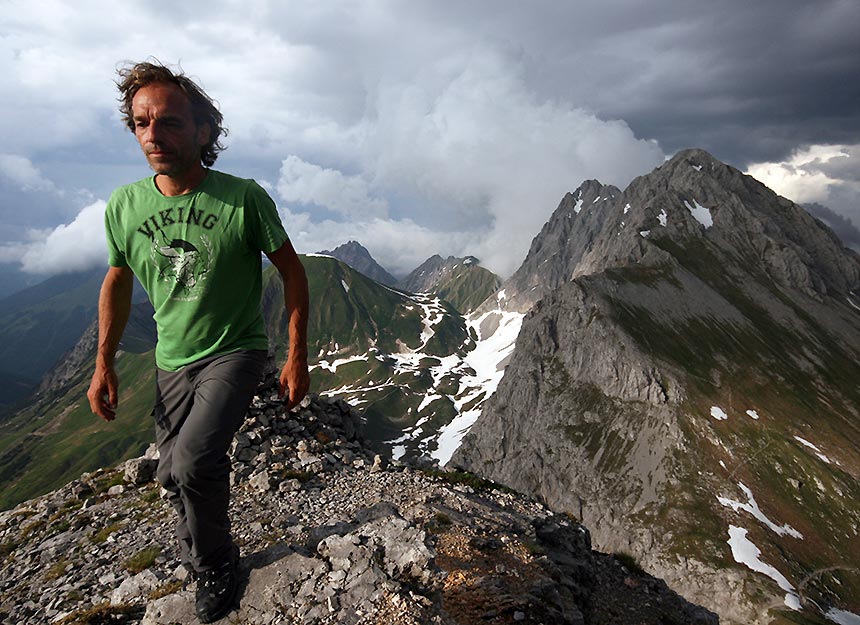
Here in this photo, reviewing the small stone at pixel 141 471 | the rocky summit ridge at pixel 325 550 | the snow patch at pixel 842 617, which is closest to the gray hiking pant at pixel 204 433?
the rocky summit ridge at pixel 325 550

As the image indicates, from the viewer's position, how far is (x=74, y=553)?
11.4 meters

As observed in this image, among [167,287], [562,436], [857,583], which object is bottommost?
[857,583]

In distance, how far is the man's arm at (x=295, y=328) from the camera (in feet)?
20.5

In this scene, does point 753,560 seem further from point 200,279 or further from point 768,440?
point 200,279

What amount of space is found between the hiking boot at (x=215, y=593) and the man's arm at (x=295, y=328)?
98.4 inches

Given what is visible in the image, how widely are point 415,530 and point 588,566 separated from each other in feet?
18.9

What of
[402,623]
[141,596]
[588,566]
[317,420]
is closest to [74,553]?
[141,596]

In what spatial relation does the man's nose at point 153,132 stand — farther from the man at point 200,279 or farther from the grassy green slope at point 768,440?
the grassy green slope at point 768,440

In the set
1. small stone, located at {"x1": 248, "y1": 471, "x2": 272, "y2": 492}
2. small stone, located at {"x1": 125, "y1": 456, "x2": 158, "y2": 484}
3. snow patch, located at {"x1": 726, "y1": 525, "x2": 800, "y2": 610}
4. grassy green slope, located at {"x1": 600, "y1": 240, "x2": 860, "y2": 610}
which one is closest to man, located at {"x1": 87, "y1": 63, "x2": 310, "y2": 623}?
small stone, located at {"x1": 248, "y1": 471, "x2": 272, "y2": 492}

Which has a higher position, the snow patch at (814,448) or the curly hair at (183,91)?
the curly hair at (183,91)

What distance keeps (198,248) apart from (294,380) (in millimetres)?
2081

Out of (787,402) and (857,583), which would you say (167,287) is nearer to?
(857,583)

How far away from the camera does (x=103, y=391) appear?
7.01 m

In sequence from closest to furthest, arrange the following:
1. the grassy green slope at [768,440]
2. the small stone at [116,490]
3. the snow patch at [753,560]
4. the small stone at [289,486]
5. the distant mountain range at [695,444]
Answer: the small stone at [289,486]
the small stone at [116,490]
the snow patch at [753,560]
the distant mountain range at [695,444]
the grassy green slope at [768,440]
